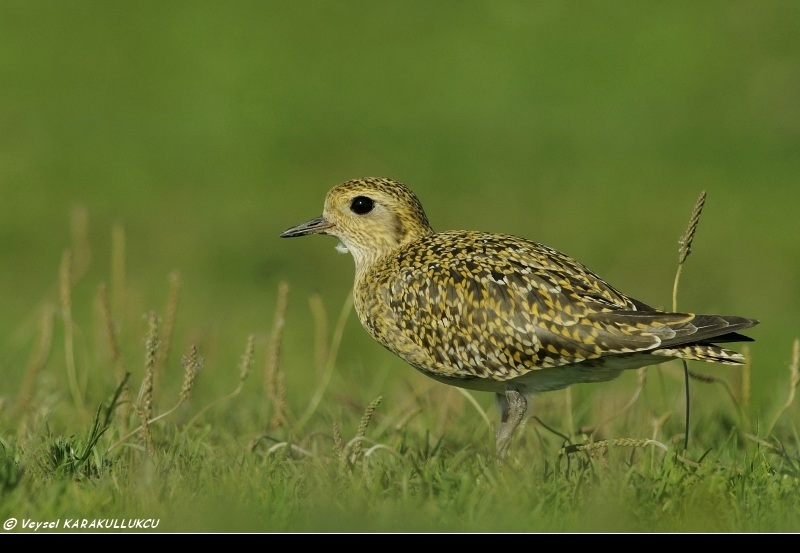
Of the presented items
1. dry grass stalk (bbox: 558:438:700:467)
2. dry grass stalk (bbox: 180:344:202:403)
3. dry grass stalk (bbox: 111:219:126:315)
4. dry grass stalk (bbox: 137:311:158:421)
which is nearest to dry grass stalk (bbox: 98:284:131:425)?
dry grass stalk (bbox: 137:311:158:421)

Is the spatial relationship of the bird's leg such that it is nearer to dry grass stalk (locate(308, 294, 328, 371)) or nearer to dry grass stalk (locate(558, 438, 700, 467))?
dry grass stalk (locate(558, 438, 700, 467))

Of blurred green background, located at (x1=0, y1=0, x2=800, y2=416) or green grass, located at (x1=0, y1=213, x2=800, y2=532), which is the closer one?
green grass, located at (x1=0, y1=213, x2=800, y2=532)

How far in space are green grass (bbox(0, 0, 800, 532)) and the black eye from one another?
1152mm

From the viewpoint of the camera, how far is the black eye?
30.1 feet

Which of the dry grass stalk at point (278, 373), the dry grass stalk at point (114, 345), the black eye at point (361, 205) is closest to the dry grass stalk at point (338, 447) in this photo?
the dry grass stalk at point (278, 373)

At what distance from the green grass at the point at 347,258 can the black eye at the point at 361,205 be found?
1.15 m

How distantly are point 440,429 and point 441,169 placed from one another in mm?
13134

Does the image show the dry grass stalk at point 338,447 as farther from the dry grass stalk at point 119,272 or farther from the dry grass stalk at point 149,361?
the dry grass stalk at point 119,272

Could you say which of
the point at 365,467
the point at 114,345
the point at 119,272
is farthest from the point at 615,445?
the point at 119,272

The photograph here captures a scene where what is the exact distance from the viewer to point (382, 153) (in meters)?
22.2

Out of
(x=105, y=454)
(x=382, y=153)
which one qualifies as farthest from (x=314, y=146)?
(x=105, y=454)

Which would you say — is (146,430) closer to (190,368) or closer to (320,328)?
(190,368)

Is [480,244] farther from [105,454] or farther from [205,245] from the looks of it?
[205,245]

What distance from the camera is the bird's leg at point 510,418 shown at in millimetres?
7641
